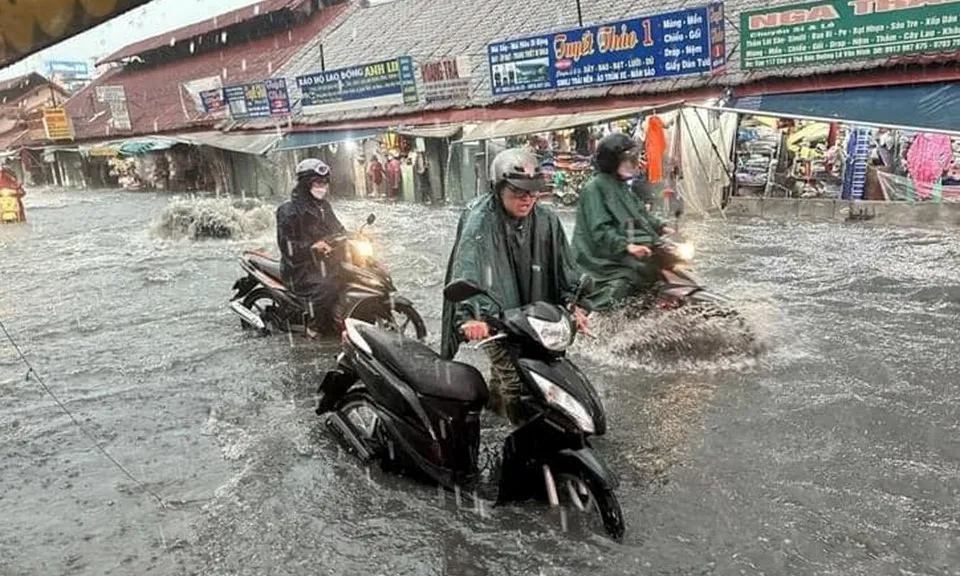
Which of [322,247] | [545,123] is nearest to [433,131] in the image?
[545,123]

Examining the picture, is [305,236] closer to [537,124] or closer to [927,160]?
[537,124]

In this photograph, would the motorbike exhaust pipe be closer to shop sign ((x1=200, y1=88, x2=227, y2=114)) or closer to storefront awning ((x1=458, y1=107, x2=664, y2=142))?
storefront awning ((x1=458, y1=107, x2=664, y2=142))

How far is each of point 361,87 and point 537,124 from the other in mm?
7362

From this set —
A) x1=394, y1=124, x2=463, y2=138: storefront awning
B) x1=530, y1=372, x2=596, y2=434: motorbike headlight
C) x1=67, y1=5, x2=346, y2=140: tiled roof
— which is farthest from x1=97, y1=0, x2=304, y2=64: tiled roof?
x1=530, y1=372, x2=596, y2=434: motorbike headlight

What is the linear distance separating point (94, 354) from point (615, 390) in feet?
17.0

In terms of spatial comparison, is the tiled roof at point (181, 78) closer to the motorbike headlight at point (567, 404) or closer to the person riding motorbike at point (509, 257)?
the person riding motorbike at point (509, 257)

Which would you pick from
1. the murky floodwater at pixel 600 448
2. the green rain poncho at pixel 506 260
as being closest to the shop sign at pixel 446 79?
the murky floodwater at pixel 600 448

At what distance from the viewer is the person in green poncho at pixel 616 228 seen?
18.5 ft

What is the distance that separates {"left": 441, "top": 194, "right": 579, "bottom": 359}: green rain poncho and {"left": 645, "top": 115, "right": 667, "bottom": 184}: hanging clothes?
10.6m

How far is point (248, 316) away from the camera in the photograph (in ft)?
24.7

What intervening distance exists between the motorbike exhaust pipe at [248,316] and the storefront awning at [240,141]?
578 inches

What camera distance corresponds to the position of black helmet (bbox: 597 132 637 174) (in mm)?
5566

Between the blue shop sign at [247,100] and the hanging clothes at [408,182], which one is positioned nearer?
the hanging clothes at [408,182]

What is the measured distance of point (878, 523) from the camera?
343cm
